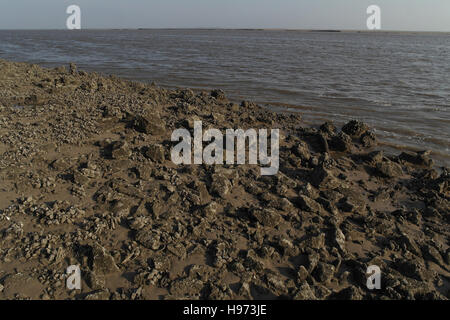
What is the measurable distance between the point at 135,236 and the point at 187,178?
1.71 metres

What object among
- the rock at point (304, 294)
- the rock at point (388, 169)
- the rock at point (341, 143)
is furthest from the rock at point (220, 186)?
the rock at point (341, 143)

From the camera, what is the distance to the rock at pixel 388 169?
638 cm

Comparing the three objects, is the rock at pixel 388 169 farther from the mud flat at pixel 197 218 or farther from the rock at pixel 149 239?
the rock at pixel 149 239

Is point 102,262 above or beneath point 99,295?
above

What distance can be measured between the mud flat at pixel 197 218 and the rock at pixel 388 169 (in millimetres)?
33

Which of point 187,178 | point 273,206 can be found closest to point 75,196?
point 187,178

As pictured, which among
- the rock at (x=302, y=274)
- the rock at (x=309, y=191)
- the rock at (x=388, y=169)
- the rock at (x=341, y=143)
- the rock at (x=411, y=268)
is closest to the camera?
the rock at (x=302, y=274)

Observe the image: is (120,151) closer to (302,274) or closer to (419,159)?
(302,274)

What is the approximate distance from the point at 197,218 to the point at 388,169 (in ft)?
14.9

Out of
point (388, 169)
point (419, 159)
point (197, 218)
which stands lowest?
A: point (197, 218)

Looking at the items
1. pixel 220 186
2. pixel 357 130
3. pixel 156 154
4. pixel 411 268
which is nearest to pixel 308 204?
pixel 220 186

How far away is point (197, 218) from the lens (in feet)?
15.1

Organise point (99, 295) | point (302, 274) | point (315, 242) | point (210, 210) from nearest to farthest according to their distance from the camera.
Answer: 1. point (99, 295)
2. point (302, 274)
3. point (315, 242)
4. point (210, 210)

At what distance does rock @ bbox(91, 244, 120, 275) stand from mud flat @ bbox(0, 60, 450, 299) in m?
0.01
